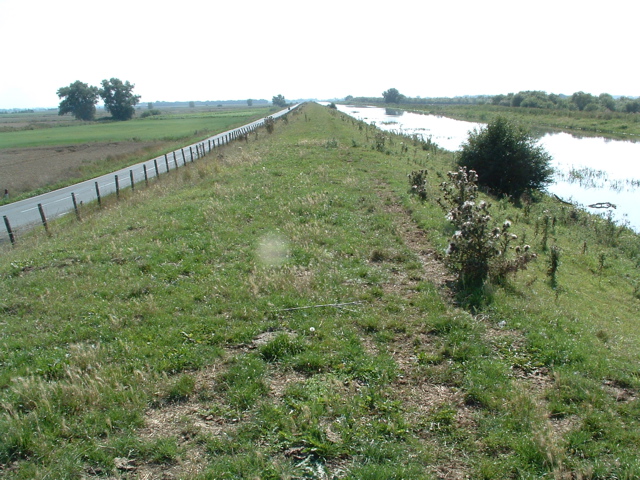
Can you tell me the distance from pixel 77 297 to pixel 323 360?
16.6 ft

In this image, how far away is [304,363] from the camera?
564 cm

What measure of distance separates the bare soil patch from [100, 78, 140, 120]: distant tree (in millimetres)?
74460

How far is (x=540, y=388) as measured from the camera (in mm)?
5133

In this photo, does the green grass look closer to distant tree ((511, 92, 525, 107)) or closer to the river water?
the river water

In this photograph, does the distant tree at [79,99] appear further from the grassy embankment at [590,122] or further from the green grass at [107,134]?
the grassy embankment at [590,122]

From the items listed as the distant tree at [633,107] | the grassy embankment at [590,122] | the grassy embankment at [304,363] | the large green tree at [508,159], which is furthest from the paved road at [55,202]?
the distant tree at [633,107]

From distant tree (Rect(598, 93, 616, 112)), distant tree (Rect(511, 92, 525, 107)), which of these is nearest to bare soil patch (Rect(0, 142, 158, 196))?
distant tree (Rect(511, 92, 525, 107))

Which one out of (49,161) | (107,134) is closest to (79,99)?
(107,134)

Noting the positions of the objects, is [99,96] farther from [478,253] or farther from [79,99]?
[478,253]

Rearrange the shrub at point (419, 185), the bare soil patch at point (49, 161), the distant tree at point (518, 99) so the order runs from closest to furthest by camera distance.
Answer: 1. the shrub at point (419, 185)
2. the bare soil patch at point (49, 161)
3. the distant tree at point (518, 99)

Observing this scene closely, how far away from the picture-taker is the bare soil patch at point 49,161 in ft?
105

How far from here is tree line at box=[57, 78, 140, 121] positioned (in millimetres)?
119188

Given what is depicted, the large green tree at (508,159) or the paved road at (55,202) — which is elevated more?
the large green tree at (508,159)

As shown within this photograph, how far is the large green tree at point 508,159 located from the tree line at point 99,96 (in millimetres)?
122077
